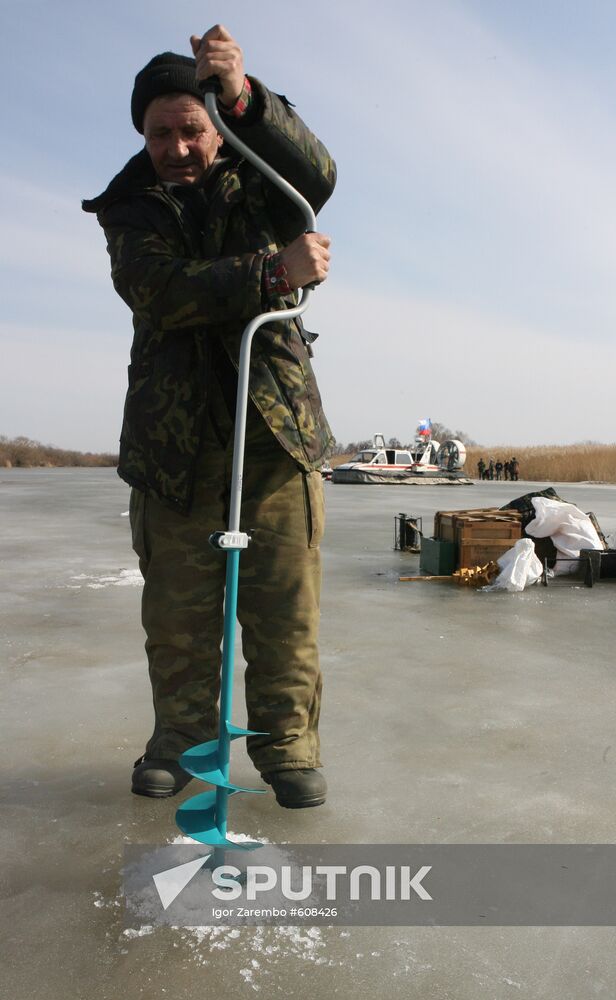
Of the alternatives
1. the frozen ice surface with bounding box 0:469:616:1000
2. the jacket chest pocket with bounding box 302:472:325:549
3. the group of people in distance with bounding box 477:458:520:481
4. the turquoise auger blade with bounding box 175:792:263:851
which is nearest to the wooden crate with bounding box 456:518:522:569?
the frozen ice surface with bounding box 0:469:616:1000

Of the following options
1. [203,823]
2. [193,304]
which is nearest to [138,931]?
[203,823]

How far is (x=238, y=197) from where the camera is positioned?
6.71 ft

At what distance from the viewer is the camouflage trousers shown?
82.0 inches

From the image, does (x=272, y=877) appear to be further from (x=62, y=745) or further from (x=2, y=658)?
(x=2, y=658)

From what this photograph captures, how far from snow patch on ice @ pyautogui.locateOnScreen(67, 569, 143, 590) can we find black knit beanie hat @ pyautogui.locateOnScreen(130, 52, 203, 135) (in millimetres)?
3861

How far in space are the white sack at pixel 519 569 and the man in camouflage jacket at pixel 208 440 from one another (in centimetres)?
361

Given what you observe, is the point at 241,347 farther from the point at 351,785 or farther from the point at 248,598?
the point at 351,785

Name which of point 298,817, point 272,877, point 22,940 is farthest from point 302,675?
point 22,940

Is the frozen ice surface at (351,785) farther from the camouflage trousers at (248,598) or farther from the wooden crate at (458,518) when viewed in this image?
the wooden crate at (458,518)

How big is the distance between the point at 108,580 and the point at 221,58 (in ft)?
14.6

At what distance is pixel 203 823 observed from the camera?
175 cm

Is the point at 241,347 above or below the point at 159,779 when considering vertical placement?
above

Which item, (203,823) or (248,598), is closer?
(203,823)

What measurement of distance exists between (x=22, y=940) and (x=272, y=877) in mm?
516
